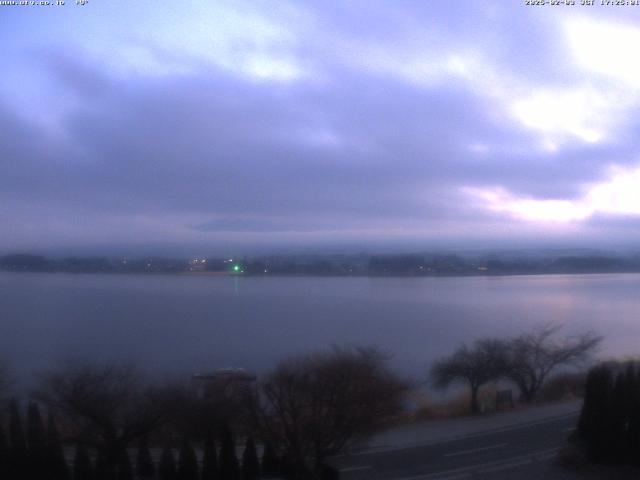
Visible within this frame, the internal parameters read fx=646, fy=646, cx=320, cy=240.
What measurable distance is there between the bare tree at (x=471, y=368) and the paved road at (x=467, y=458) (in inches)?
147

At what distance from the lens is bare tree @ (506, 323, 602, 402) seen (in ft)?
57.9

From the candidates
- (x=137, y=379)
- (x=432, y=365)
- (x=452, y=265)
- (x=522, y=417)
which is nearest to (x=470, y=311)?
(x=452, y=265)

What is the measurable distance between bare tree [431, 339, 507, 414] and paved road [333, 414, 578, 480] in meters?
3.72

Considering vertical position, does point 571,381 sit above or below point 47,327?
below

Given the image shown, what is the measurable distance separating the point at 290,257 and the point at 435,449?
17.7 m

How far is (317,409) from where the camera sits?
924cm

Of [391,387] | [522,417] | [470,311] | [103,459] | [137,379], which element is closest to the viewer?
[103,459]

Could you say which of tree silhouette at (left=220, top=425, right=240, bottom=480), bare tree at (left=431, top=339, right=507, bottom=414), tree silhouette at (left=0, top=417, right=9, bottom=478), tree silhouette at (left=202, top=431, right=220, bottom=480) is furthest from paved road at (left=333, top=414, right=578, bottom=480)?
tree silhouette at (left=0, top=417, right=9, bottom=478)

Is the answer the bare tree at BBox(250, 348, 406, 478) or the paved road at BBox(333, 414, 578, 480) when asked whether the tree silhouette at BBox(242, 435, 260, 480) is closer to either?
the bare tree at BBox(250, 348, 406, 478)

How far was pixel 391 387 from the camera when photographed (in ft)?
34.1

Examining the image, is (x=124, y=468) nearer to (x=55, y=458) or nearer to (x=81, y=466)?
(x=81, y=466)

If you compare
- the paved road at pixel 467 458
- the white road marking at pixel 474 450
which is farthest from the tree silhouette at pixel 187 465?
the white road marking at pixel 474 450

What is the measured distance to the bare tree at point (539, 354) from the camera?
→ 1764 cm

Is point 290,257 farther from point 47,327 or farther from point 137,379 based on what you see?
point 137,379
